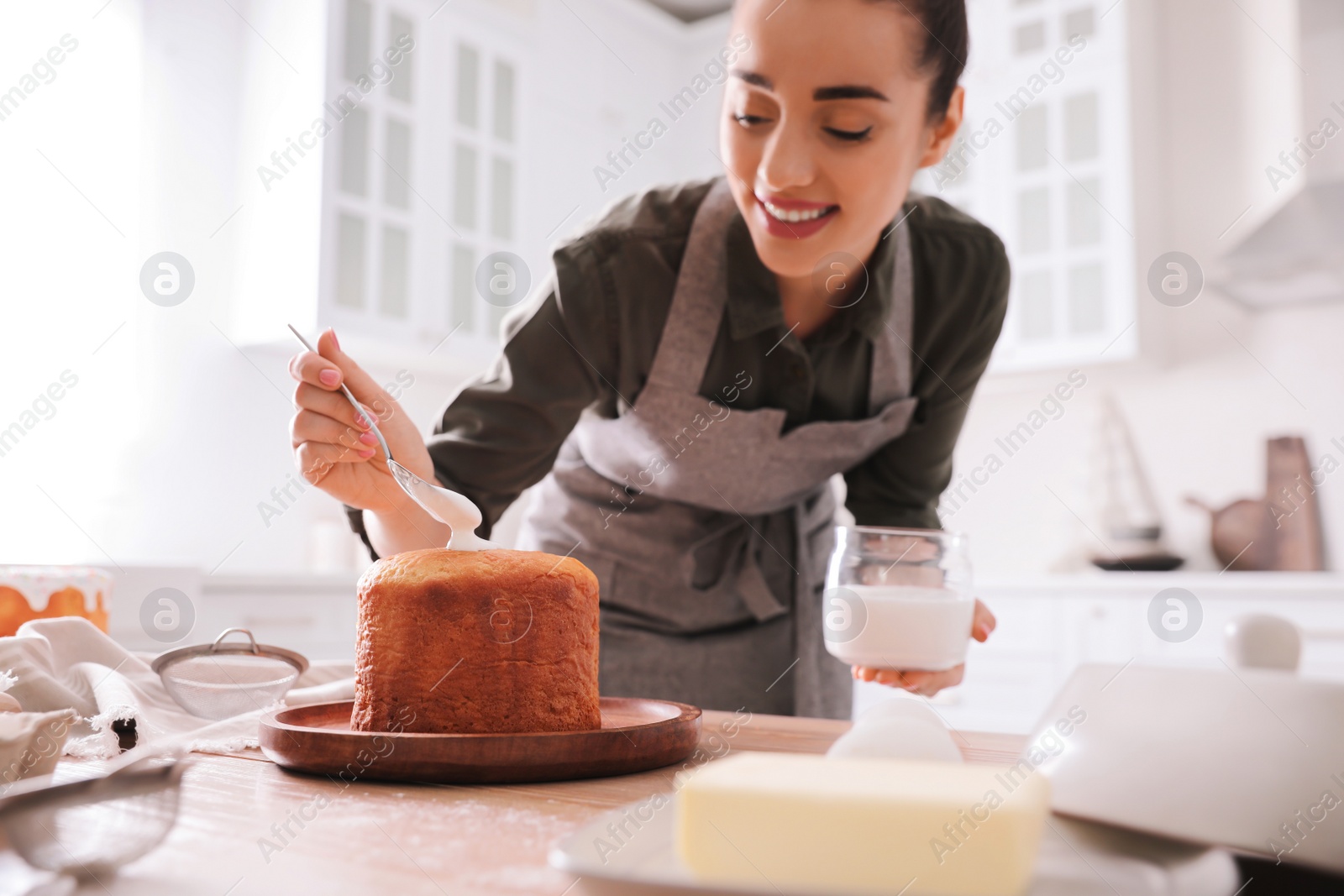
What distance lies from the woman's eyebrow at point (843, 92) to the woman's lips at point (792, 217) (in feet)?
0.36

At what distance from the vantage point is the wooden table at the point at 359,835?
0.39 metres

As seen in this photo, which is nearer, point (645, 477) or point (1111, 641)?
point (645, 477)

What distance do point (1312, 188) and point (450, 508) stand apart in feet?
9.18

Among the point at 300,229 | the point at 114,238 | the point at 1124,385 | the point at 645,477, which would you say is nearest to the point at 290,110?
the point at 300,229

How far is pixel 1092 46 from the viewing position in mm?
3246

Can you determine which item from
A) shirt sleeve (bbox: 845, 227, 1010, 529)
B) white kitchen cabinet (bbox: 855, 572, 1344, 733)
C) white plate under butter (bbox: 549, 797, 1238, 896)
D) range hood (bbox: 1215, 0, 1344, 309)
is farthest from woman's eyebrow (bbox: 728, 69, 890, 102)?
range hood (bbox: 1215, 0, 1344, 309)

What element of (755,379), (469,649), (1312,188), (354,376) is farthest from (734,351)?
(1312,188)

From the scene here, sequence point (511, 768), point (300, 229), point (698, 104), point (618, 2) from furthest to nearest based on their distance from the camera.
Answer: point (698, 104) → point (618, 2) → point (300, 229) → point (511, 768)

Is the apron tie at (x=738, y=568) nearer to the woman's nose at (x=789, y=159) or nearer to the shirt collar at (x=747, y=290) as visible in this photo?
the shirt collar at (x=747, y=290)

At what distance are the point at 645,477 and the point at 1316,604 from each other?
78.6 inches

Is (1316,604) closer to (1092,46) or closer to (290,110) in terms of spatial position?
(1092,46)

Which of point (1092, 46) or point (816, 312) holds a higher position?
point (1092, 46)

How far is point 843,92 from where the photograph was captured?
3.37 ft

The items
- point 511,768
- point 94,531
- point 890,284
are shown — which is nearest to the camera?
point 511,768
